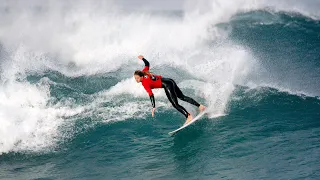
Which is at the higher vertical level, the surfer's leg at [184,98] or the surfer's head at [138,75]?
the surfer's head at [138,75]

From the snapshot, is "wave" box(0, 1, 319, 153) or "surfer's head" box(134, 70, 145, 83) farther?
"wave" box(0, 1, 319, 153)

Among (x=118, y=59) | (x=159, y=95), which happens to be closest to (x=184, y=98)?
(x=159, y=95)

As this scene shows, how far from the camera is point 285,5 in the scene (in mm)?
21875

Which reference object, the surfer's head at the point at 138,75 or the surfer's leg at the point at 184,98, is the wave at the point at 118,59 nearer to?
the surfer's leg at the point at 184,98

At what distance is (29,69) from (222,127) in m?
9.33

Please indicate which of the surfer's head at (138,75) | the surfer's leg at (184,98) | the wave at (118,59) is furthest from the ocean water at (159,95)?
the surfer's head at (138,75)

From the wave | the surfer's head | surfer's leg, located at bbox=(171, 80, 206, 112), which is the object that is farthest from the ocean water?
the surfer's head

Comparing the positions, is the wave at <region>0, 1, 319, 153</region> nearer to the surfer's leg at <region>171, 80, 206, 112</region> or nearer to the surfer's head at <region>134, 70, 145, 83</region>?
the surfer's leg at <region>171, 80, 206, 112</region>

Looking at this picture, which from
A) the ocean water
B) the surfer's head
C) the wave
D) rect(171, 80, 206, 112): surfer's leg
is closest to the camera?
the ocean water

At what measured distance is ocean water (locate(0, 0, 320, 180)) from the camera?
736 centimetres

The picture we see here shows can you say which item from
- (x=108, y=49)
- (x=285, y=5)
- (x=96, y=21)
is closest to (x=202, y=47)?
(x=108, y=49)

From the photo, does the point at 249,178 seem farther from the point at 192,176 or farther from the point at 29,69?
the point at 29,69

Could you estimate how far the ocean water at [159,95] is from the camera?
736 cm

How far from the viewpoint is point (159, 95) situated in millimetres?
11477
